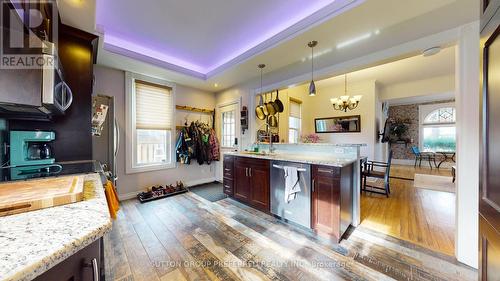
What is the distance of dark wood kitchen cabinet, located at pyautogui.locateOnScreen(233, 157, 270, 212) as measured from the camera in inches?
103

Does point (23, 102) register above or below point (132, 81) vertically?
below

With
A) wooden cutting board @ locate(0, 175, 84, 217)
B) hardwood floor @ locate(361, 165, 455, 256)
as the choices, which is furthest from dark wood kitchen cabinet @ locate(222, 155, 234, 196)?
wooden cutting board @ locate(0, 175, 84, 217)

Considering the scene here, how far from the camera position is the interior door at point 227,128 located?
4.05 m

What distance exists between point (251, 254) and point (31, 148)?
7.16 ft

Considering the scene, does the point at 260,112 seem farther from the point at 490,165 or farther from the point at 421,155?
the point at 421,155

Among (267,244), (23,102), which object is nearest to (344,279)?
(267,244)

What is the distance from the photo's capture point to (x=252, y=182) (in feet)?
9.16

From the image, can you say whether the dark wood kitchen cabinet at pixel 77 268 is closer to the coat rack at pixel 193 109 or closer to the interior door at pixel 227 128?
the interior door at pixel 227 128

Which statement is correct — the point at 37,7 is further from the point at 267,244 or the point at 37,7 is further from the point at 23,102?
the point at 267,244

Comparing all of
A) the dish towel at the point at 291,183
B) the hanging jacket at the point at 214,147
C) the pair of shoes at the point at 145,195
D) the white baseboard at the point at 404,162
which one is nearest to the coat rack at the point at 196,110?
the hanging jacket at the point at 214,147

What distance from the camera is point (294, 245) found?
6.24ft

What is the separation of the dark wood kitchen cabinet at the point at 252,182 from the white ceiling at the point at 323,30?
1595 millimetres

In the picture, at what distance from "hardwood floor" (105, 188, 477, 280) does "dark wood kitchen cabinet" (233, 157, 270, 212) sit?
→ 0.30 metres

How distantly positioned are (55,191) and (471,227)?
306cm
